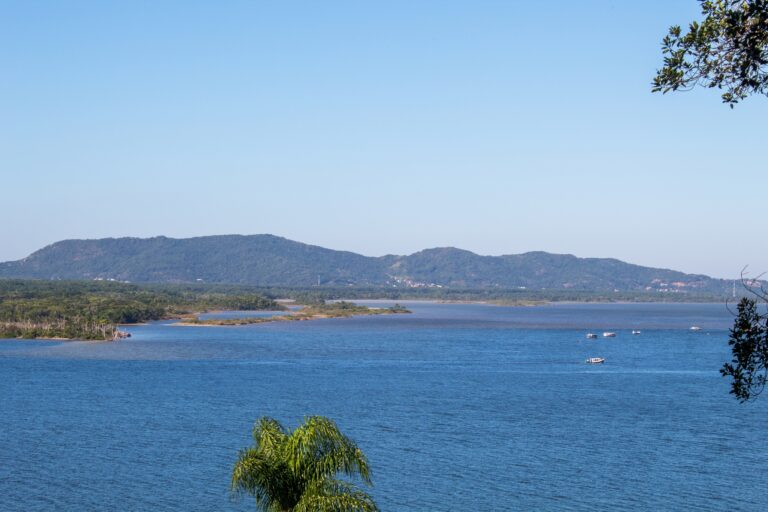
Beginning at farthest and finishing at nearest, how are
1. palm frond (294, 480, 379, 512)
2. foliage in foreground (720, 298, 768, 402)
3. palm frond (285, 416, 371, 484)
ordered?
palm frond (285, 416, 371, 484)
palm frond (294, 480, 379, 512)
foliage in foreground (720, 298, 768, 402)

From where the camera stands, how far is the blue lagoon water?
4491 centimetres

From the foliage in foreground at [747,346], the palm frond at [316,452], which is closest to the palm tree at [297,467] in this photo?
the palm frond at [316,452]

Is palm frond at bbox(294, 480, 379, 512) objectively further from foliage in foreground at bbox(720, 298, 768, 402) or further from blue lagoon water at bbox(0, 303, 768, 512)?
blue lagoon water at bbox(0, 303, 768, 512)

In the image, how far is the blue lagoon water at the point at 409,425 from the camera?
44.9 metres

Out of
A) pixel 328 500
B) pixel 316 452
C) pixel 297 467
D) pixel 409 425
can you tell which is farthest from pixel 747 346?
pixel 409 425

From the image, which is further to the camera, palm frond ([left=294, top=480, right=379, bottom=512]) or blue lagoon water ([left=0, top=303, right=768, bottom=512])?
blue lagoon water ([left=0, top=303, right=768, bottom=512])

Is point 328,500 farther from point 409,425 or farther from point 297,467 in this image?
point 409,425

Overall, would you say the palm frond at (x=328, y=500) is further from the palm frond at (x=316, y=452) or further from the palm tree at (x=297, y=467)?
the palm frond at (x=316, y=452)

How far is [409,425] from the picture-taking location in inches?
2483

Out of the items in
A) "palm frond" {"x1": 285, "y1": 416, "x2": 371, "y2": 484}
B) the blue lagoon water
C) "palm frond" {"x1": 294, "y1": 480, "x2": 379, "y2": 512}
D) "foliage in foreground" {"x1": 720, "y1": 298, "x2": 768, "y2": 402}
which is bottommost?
the blue lagoon water

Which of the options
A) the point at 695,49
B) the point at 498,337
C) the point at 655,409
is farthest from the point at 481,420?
the point at 498,337

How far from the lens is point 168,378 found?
91375 mm

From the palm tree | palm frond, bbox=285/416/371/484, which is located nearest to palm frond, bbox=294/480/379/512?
the palm tree

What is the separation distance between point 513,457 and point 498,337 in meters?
110
